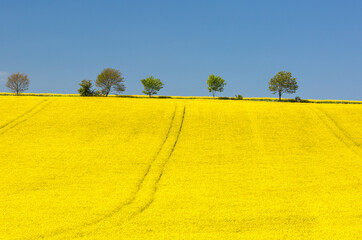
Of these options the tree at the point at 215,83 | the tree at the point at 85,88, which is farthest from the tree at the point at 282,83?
the tree at the point at 85,88

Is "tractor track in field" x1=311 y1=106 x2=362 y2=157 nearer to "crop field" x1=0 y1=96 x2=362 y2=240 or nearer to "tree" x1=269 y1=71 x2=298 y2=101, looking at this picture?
"crop field" x1=0 y1=96 x2=362 y2=240

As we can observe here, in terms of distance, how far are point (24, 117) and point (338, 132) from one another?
32.5m

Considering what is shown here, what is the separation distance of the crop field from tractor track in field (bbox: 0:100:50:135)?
0.12 metres

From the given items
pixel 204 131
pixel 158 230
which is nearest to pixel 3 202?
pixel 158 230

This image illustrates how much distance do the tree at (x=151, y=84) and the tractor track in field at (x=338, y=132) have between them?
68.8 metres

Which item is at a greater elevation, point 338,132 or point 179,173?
point 338,132

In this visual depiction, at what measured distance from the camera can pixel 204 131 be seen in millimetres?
29609

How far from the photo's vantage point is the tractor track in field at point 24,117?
3144 cm

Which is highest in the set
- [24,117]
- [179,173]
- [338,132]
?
[24,117]

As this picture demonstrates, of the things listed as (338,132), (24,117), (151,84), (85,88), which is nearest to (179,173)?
(338,132)

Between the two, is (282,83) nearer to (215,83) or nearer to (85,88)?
(215,83)

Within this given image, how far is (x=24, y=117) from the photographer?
114ft

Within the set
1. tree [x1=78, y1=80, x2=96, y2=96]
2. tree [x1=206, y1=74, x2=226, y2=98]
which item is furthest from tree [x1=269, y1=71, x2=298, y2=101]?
tree [x1=78, y1=80, x2=96, y2=96]

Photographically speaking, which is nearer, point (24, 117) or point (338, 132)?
point (338, 132)
